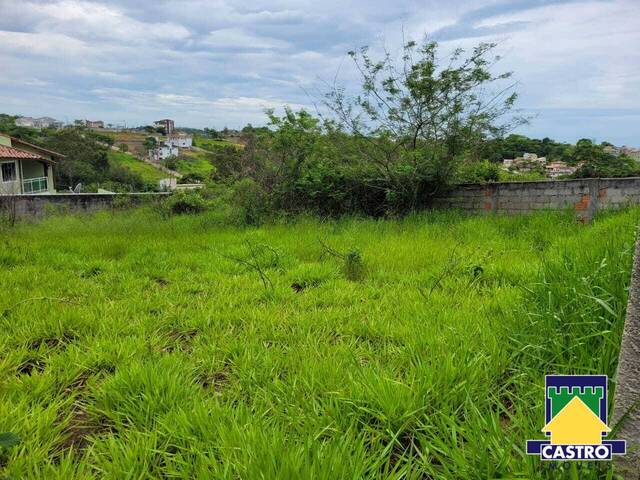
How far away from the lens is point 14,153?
25.9 m

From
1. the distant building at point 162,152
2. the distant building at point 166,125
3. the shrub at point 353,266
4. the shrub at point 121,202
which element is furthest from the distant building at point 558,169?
the distant building at point 166,125

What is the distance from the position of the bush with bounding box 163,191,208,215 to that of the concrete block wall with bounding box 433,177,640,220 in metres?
6.19

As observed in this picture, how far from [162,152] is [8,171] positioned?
33157mm

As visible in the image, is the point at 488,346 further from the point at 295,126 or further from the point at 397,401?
the point at 295,126

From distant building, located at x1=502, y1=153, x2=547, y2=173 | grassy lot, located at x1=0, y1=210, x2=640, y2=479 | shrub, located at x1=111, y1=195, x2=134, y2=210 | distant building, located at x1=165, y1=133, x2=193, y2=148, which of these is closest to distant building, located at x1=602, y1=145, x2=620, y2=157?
distant building, located at x1=502, y1=153, x2=547, y2=173

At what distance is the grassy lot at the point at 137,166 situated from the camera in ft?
149

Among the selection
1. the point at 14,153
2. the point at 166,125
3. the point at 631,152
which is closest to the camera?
the point at 631,152

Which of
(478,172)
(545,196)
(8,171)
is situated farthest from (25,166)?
(545,196)

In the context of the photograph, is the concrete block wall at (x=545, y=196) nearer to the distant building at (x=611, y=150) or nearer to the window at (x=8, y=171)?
the distant building at (x=611, y=150)

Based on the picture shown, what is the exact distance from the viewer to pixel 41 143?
3838 centimetres

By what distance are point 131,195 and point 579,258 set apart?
461 inches

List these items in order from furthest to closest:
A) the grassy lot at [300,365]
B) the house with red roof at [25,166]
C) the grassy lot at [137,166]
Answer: the grassy lot at [137,166] < the house with red roof at [25,166] < the grassy lot at [300,365]

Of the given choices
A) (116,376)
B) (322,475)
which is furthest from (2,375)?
(322,475)

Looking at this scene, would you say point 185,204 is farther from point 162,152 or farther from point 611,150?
point 162,152
